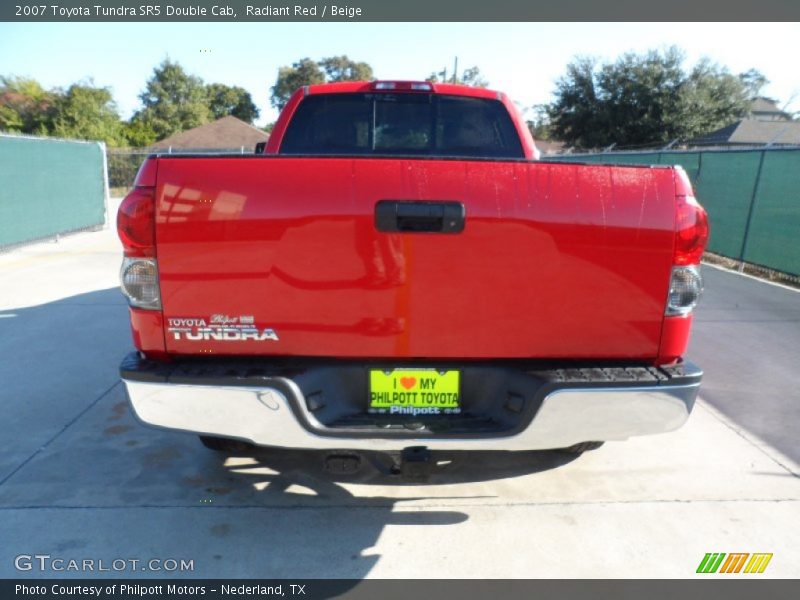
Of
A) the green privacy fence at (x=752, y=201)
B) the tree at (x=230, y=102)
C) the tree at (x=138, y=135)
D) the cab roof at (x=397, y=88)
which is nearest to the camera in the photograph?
the cab roof at (x=397, y=88)

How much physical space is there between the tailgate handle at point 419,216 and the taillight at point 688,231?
0.85 meters

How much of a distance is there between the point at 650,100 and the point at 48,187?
33752 mm

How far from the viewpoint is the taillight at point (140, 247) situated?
92.6 inches

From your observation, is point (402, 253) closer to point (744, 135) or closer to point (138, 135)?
point (744, 135)

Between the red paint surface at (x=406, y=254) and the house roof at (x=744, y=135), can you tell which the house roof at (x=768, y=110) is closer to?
the house roof at (x=744, y=135)

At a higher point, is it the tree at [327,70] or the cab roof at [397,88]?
the tree at [327,70]

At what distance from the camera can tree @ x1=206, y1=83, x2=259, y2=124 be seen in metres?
71.8

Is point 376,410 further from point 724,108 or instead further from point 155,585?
point 724,108

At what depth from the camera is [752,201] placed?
9977 mm

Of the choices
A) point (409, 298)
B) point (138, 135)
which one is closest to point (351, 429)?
point (409, 298)

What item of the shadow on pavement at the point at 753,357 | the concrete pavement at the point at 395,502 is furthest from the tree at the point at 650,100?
the concrete pavement at the point at 395,502

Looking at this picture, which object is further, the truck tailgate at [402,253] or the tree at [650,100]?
the tree at [650,100]

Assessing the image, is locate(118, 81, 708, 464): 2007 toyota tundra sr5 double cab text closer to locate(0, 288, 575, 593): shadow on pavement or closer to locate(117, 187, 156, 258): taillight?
locate(117, 187, 156, 258): taillight

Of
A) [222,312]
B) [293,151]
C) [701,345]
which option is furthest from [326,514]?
[701,345]
